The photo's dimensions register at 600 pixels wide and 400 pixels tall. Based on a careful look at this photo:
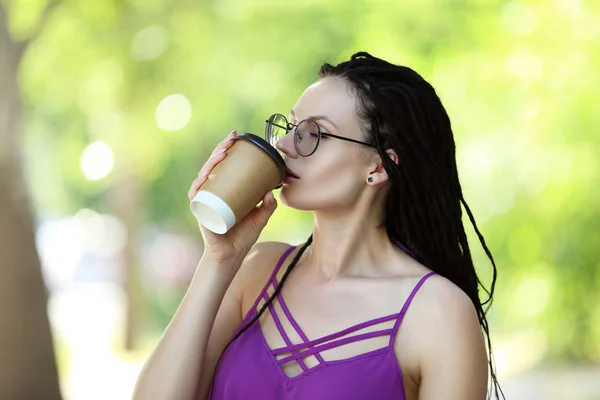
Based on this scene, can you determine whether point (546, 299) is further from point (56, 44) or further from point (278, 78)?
point (56, 44)

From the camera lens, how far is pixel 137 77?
5.16m

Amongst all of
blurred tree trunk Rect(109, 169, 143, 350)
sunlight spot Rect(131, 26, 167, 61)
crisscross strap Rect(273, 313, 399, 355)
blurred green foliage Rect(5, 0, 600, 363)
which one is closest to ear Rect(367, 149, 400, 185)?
crisscross strap Rect(273, 313, 399, 355)

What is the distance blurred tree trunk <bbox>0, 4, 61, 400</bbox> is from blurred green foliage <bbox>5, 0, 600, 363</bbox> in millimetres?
714

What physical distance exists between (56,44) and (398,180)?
3923 mm

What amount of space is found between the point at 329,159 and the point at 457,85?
3413 millimetres

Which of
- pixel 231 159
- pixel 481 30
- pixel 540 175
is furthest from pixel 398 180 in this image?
pixel 540 175

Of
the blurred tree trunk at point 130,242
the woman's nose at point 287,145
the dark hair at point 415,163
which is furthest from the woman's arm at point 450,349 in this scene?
the blurred tree trunk at point 130,242

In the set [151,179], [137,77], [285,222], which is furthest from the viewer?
[151,179]

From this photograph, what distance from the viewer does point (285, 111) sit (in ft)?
15.6

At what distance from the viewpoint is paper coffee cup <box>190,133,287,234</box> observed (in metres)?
1.26

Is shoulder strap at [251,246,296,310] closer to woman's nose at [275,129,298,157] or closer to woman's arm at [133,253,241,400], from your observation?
woman's arm at [133,253,241,400]

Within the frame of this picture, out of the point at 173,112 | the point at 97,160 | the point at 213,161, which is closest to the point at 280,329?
the point at 213,161

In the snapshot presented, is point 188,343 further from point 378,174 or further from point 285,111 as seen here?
point 285,111

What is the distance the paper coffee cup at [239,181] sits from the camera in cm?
126
